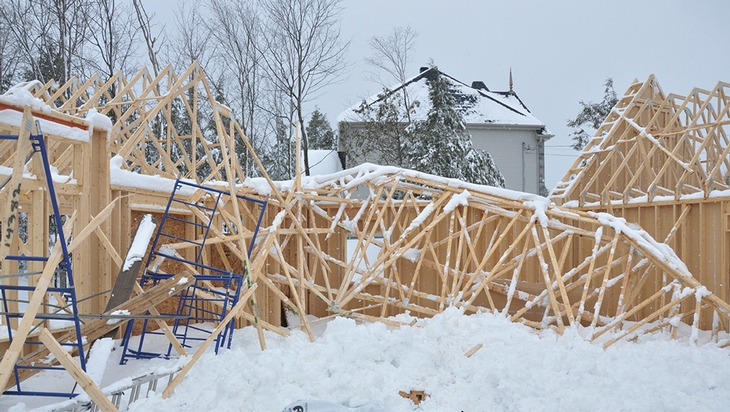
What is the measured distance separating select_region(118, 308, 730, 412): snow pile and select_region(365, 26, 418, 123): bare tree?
61.1ft

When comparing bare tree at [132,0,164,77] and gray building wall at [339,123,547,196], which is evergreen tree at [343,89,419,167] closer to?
gray building wall at [339,123,547,196]

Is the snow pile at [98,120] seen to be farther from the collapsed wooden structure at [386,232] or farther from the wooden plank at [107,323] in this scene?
the wooden plank at [107,323]

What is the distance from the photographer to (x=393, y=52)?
24391 millimetres

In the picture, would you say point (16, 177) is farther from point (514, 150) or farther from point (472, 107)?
point (472, 107)

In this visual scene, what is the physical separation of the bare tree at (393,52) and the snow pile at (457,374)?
18627 millimetres

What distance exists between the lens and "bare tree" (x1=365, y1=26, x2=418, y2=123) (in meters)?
24.1

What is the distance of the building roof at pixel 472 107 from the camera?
83.5 ft

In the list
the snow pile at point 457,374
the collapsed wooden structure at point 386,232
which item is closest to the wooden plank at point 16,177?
the collapsed wooden structure at point 386,232

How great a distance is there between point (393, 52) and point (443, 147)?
6.36 metres

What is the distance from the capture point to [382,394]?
5.26 meters

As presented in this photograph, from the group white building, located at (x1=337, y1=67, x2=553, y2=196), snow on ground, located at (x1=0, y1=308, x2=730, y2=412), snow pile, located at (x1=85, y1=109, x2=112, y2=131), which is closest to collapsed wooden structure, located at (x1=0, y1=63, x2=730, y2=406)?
snow pile, located at (x1=85, y1=109, x2=112, y2=131)

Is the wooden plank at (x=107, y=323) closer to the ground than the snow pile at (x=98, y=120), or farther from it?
closer to the ground

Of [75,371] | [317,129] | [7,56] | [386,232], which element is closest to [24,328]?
[75,371]

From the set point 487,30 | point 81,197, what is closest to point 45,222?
point 81,197
